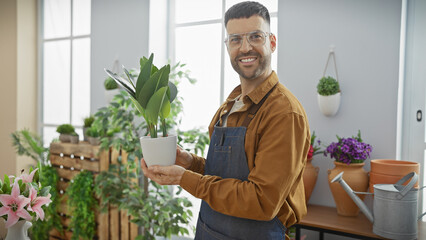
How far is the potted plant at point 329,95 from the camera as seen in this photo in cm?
233

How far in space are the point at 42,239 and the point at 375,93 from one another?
3155mm

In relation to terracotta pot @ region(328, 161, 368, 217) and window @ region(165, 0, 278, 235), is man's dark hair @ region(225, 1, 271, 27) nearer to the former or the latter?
terracotta pot @ region(328, 161, 368, 217)

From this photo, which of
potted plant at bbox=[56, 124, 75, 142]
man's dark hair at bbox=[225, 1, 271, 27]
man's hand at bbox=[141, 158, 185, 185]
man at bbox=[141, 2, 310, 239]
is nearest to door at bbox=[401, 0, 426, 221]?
man at bbox=[141, 2, 310, 239]

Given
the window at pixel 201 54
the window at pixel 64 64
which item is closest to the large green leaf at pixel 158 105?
the window at pixel 201 54

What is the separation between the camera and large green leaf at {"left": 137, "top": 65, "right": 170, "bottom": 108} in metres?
1.09

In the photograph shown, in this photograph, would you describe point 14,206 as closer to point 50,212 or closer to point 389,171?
point 389,171

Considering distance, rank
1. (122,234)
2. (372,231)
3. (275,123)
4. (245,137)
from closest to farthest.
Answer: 1. (275,123)
2. (245,137)
3. (372,231)
4. (122,234)

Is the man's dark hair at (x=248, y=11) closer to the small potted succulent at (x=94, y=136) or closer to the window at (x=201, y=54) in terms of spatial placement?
the window at (x=201, y=54)

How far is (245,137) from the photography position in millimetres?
1218

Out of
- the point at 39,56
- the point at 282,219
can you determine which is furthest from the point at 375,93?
the point at 39,56

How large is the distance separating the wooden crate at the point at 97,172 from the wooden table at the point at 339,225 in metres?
1.54

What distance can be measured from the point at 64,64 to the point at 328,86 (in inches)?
120

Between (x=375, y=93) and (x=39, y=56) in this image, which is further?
(x=39, y=56)

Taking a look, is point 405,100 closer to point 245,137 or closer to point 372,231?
point 372,231
